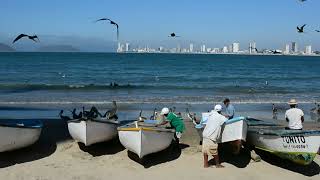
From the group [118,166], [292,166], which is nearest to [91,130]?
[118,166]

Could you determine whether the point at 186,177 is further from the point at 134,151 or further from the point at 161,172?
the point at 134,151

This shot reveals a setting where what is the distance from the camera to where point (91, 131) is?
14.0 meters

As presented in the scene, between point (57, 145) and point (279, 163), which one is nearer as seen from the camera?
point (279, 163)

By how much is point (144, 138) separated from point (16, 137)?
348 centimetres

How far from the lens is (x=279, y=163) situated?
13.8m

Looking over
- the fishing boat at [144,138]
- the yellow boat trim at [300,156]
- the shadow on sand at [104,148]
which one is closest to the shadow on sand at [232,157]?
the yellow boat trim at [300,156]

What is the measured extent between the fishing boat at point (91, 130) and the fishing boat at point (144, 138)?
0.87 meters

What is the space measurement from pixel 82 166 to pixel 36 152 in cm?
188

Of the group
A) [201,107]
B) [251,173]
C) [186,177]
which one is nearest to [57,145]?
[186,177]

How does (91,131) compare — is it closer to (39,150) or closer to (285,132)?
(39,150)

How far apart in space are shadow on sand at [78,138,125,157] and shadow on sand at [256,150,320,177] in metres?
4.18

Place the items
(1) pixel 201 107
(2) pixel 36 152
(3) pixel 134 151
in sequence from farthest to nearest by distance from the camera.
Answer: (1) pixel 201 107 < (2) pixel 36 152 < (3) pixel 134 151

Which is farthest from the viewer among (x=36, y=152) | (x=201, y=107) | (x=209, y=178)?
(x=201, y=107)

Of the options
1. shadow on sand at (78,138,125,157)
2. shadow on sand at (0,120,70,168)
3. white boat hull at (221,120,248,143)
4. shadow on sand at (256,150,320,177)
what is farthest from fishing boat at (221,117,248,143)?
shadow on sand at (0,120,70,168)
